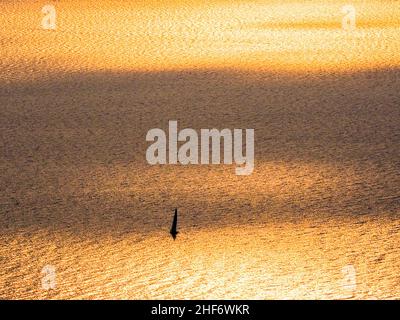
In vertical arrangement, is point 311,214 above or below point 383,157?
below

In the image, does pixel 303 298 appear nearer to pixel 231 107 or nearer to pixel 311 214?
pixel 311 214

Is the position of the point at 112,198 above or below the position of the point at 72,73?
below

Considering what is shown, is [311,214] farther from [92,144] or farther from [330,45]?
[330,45]

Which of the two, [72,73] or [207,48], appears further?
[207,48]

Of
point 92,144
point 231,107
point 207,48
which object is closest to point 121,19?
point 207,48
